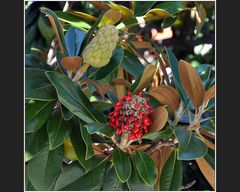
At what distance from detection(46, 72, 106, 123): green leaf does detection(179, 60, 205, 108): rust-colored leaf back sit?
269 mm

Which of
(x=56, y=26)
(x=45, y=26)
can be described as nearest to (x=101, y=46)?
(x=56, y=26)

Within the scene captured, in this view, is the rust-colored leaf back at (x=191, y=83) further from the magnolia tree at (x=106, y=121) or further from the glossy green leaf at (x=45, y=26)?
the glossy green leaf at (x=45, y=26)

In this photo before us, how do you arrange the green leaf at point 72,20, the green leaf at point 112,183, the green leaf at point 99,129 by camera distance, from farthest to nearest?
the green leaf at point 72,20, the green leaf at point 112,183, the green leaf at point 99,129

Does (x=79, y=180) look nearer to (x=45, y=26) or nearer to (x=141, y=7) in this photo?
(x=141, y=7)

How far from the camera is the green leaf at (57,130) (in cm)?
143

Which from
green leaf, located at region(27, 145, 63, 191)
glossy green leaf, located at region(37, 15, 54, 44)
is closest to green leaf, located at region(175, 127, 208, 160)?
green leaf, located at region(27, 145, 63, 191)

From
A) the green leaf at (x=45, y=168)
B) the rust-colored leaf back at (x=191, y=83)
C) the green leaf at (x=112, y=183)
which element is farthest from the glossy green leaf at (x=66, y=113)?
the rust-colored leaf back at (x=191, y=83)

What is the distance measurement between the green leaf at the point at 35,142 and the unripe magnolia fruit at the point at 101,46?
0.81ft

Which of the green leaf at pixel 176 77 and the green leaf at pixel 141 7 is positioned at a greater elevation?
the green leaf at pixel 141 7

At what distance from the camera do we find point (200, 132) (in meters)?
1.58

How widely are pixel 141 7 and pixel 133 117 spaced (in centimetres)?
54

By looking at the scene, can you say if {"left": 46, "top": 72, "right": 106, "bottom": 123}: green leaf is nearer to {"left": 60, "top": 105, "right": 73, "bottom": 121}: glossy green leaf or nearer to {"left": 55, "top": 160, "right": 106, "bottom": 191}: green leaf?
{"left": 60, "top": 105, "right": 73, "bottom": 121}: glossy green leaf

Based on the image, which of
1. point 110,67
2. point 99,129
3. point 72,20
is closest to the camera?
point 99,129

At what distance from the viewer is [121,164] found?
146 cm
